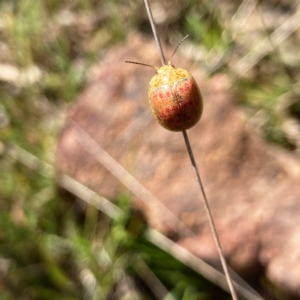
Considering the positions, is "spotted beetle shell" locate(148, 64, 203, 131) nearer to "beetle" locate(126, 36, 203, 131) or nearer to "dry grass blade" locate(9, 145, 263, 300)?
"beetle" locate(126, 36, 203, 131)

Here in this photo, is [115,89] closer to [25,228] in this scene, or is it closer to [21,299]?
[25,228]

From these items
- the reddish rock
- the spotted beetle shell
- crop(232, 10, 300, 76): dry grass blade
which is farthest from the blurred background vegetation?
the spotted beetle shell

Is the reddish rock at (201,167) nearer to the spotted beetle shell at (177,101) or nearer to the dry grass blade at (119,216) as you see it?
the dry grass blade at (119,216)

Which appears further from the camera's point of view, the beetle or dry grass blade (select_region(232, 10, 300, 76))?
dry grass blade (select_region(232, 10, 300, 76))

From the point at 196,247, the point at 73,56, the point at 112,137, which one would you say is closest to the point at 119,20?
the point at 73,56

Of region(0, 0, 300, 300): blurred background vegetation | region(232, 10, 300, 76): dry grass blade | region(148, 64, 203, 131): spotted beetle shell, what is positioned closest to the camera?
region(148, 64, 203, 131): spotted beetle shell

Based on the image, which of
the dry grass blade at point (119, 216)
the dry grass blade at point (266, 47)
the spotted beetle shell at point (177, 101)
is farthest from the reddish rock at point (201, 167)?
the spotted beetle shell at point (177, 101)

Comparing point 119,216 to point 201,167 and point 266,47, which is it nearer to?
point 201,167
